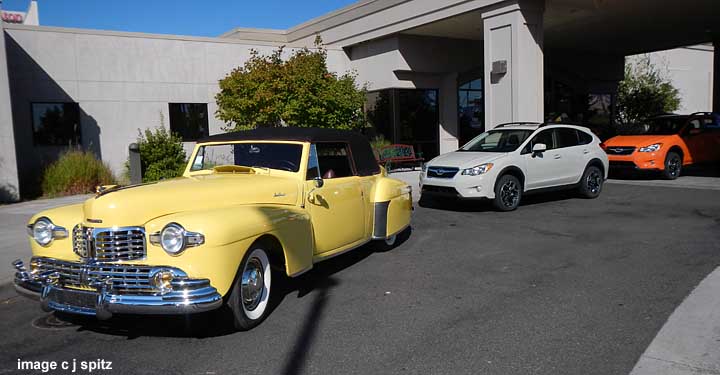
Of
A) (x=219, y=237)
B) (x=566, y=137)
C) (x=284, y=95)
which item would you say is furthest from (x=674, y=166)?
(x=219, y=237)

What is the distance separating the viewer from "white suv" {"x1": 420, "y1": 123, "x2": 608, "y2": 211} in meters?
10.7

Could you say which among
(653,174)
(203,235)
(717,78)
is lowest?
(653,174)

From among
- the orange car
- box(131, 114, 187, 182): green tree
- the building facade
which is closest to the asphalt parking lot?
the orange car

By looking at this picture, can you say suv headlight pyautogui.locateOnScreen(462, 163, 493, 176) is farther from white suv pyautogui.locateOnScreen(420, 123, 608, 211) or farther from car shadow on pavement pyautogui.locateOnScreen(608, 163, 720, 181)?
car shadow on pavement pyautogui.locateOnScreen(608, 163, 720, 181)

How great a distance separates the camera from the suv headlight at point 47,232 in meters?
4.86

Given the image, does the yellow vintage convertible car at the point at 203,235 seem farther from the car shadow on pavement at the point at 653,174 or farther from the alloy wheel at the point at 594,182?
the car shadow on pavement at the point at 653,174

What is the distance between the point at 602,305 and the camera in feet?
17.4

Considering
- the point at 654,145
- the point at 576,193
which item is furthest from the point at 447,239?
the point at 654,145

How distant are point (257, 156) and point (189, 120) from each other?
1283cm

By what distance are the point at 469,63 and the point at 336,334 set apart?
17.9 m

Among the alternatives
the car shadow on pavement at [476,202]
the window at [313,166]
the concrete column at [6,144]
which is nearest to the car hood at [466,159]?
the car shadow on pavement at [476,202]

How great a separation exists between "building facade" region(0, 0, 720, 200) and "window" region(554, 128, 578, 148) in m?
2.92

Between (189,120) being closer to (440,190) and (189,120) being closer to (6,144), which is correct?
(6,144)

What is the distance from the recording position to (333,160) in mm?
6699
